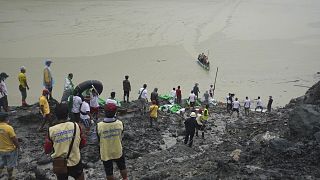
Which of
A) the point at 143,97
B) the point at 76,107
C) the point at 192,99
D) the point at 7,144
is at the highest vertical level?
the point at 76,107

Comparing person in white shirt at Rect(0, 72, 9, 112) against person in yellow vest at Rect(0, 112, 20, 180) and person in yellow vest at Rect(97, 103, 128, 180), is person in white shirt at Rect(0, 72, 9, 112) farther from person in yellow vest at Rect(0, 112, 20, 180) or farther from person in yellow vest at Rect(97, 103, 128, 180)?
person in yellow vest at Rect(97, 103, 128, 180)

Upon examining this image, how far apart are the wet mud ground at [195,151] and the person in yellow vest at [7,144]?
126cm

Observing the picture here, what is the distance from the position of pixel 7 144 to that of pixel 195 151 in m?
5.63

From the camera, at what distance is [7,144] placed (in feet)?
23.6

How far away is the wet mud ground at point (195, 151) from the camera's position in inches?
298

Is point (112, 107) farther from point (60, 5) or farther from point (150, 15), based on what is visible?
point (60, 5)

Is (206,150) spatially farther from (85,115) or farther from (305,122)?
(85,115)

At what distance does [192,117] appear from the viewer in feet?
38.3

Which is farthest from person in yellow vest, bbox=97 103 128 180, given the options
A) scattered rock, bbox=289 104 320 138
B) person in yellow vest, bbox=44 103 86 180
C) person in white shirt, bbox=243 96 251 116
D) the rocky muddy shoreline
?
person in white shirt, bbox=243 96 251 116

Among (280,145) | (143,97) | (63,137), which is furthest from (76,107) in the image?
(280,145)

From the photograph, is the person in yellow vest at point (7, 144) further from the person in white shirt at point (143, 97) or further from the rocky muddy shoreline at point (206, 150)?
the person in white shirt at point (143, 97)

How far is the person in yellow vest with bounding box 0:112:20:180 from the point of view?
700cm

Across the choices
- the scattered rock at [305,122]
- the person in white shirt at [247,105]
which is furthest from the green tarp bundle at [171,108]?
the scattered rock at [305,122]

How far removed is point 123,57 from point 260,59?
10942 mm
